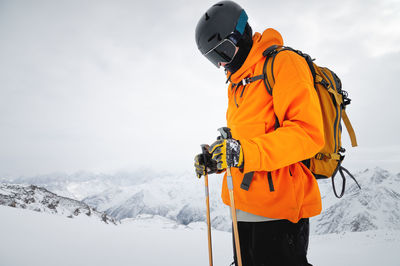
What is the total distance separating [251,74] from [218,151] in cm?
87

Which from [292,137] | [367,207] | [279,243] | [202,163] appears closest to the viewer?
[292,137]

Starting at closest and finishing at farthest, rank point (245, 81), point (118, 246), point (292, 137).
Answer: point (292, 137)
point (245, 81)
point (118, 246)

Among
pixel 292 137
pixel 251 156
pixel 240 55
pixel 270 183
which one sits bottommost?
pixel 270 183

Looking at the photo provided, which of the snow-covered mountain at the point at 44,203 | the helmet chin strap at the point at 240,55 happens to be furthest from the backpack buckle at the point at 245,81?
the snow-covered mountain at the point at 44,203

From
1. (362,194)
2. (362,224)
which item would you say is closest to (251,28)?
(362,224)

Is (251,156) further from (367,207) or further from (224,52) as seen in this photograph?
(367,207)

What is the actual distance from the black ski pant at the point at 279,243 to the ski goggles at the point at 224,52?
180 centimetres

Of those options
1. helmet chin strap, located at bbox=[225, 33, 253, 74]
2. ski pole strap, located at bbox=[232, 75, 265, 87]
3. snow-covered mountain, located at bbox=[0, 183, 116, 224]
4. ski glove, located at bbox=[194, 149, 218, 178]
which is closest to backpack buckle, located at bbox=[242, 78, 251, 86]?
ski pole strap, located at bbox=[232, 75, 265, 87]

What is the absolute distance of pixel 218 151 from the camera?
5.15ft

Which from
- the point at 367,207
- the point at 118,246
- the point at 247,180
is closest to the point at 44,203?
the point at 118,246

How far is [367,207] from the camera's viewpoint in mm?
66938

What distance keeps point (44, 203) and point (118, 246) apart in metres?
4.77

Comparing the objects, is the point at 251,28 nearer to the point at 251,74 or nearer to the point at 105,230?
the point at 251,74

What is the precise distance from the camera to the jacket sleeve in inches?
55.9
